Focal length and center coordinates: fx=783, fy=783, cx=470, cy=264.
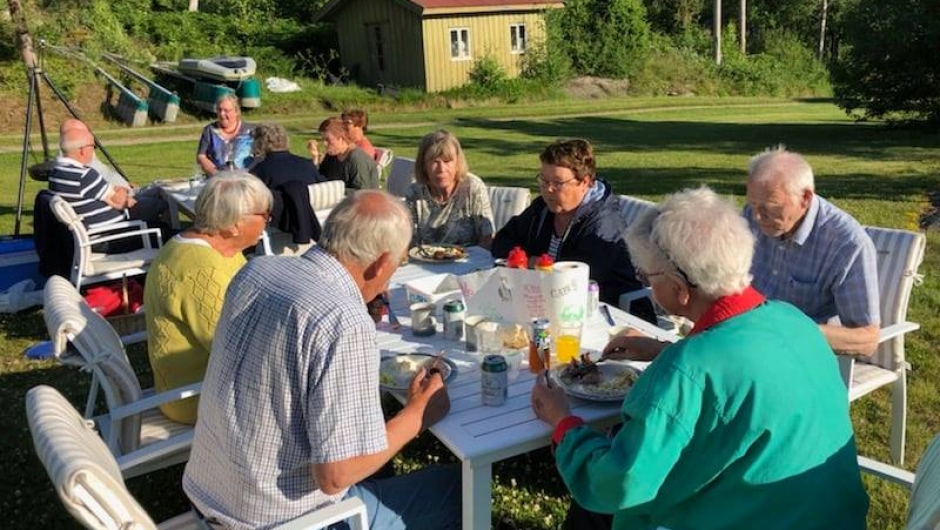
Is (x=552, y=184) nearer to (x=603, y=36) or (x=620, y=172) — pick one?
(x=620, y=172)

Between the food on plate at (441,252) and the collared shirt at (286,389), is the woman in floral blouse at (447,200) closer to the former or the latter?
the food on plate at (441,252)

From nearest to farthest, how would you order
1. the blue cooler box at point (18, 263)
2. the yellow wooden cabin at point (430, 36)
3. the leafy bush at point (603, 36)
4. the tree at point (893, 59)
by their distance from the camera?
the blue cooler box at point (18, 263) → the tree at point (893, 59) → the yellow wooden cabin at point (430, 36) → the leafy bush at point (603, 36)

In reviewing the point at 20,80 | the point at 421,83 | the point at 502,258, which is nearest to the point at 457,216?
the point at 502,258

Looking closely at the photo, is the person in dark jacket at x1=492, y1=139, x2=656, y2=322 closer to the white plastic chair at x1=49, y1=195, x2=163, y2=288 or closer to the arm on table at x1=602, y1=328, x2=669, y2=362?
the arm on table at x1=602, y1=328, x2=669, y2=362

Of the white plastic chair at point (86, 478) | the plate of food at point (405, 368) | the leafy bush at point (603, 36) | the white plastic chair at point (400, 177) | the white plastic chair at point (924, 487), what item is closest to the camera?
the white plastic chair at point (924, 487)

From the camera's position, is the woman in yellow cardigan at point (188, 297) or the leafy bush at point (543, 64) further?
the leafy bush at point (543, 64)

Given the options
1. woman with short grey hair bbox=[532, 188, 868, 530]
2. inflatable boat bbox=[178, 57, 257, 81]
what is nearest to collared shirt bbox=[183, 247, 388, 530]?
woman with short grey hair bbox=[532, 188, 868, 530]

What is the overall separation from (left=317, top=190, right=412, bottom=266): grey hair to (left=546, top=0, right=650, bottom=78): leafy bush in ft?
83.5

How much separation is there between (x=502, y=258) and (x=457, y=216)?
2.19 feet

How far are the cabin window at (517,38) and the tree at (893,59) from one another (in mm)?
10652

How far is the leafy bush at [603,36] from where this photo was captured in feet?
87.6

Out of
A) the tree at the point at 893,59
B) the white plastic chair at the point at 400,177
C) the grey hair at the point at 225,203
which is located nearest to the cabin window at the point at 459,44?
the tree at the point at 893,59

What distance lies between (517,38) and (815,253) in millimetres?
23589

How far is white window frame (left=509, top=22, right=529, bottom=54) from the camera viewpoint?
25.4m
